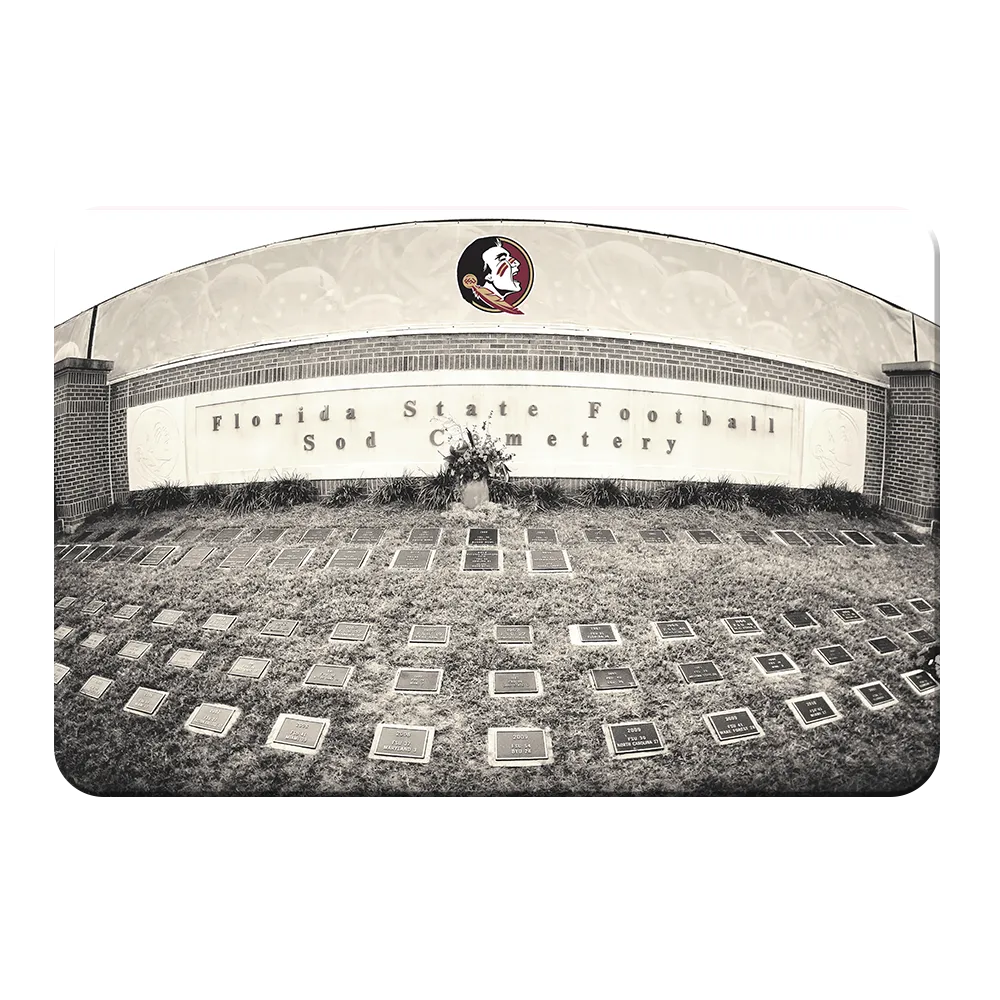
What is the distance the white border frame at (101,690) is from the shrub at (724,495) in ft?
11.7

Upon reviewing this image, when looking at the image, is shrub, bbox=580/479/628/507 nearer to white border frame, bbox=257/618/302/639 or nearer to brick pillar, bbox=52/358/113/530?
white border frame, bbox=257/618/302/639

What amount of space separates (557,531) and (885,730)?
228 centimetres

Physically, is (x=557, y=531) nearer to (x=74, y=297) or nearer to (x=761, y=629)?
(x=761, y=629)

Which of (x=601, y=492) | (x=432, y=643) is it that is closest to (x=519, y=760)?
(x=432, y=643)

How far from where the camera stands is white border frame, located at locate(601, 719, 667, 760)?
14.1 ft

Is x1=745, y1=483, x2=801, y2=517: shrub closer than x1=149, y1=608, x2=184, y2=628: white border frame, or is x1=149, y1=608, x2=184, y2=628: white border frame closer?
x1=149, y1=608, x2=184, y2=628: white border frame

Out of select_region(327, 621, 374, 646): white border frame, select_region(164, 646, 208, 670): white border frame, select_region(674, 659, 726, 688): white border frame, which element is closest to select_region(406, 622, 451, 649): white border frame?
select_region(327, 621, 374, 646): white border frame

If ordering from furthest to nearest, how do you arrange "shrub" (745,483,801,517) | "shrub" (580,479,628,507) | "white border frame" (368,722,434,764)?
1. "shrub" (745,483,801,517)
2. "shrub" (580,479,628,507)
3. "white border frame" (368,722,434,764)

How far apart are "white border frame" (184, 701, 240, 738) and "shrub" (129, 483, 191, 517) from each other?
1143 mm

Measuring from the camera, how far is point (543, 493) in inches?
175

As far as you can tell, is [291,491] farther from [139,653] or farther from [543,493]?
[543,493]
